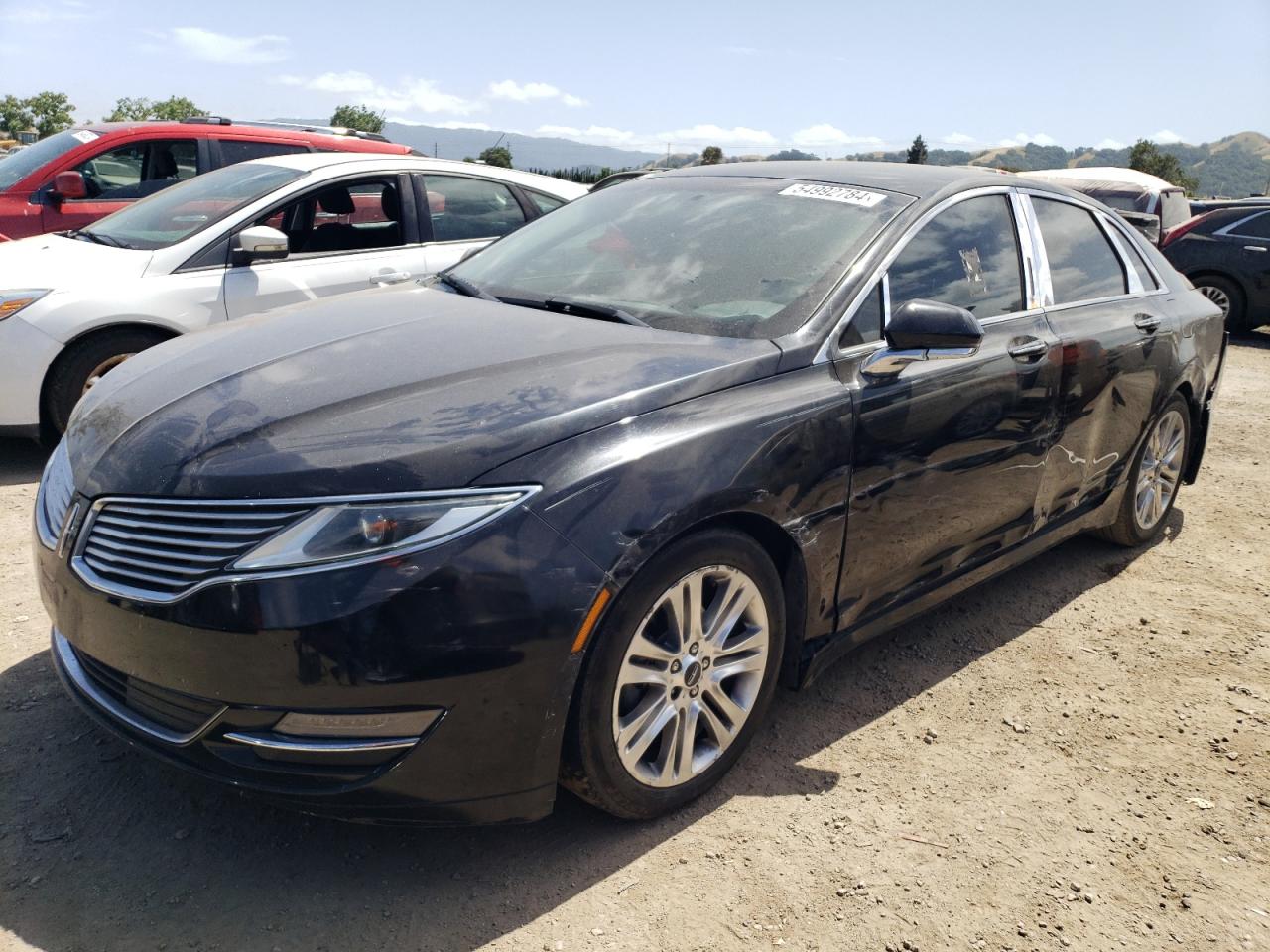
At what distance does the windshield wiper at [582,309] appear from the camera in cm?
304

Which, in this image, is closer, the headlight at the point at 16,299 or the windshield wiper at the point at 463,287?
the windshield wiper at the point at 463,287

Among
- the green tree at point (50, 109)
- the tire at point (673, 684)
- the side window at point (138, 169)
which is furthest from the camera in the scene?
the green tree at point (50, 109)

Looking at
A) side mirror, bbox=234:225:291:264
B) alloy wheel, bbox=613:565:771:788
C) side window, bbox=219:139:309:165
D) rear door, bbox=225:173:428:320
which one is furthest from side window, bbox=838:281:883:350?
side window, bbox=219:139:309:165

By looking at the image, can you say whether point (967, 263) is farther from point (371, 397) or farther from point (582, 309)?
point (371, 397)

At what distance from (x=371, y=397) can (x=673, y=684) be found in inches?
39.1

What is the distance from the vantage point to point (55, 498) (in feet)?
8.56

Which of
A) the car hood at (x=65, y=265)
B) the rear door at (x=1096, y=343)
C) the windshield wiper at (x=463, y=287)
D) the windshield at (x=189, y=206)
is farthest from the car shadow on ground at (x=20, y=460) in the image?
the rear door at (x=1096, y=343)

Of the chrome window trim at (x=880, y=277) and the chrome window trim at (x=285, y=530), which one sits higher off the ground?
the chrome window trim at (x=880, y=277)

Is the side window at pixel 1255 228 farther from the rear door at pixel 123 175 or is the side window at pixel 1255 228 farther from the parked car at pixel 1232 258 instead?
the rear door at pixel 123 175

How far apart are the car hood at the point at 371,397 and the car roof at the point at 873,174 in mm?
1052

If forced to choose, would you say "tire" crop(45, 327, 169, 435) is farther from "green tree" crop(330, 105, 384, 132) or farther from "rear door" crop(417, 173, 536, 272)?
"green tree" crop(330, 105, 384, 132)

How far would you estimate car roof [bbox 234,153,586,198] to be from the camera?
597 centimetres

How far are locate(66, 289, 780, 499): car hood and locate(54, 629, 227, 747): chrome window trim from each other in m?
0.44

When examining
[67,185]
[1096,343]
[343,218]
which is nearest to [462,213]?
[343,218]
